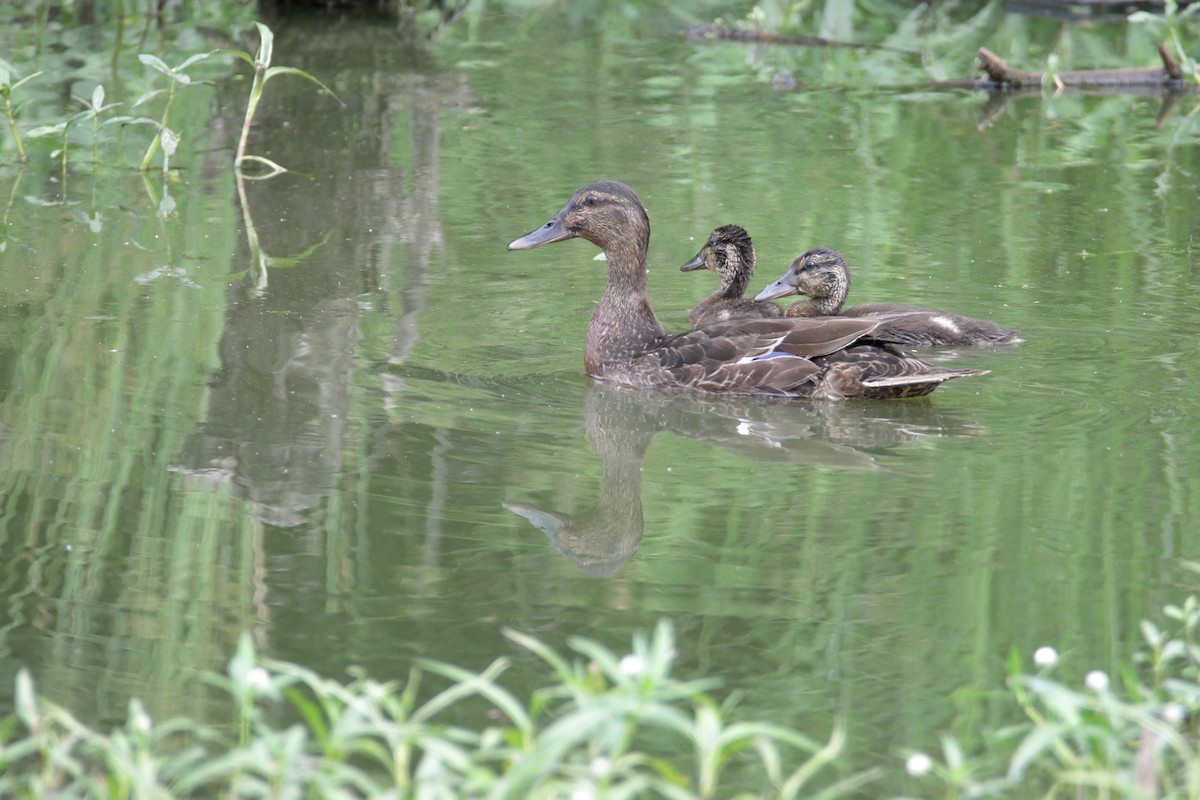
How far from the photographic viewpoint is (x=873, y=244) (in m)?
10.0

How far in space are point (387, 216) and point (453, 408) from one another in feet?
12.3

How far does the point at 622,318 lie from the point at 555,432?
1221 millimetres

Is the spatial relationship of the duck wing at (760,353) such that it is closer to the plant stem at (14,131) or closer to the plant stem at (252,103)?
the plant stem at (252,103)

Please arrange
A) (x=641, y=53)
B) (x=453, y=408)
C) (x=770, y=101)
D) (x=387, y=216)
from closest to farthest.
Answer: (x=453, y=408) < (x=387, y=216) < (x=770, y=101) < (x=641, y=53)

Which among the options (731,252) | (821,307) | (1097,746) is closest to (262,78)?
(731,252)

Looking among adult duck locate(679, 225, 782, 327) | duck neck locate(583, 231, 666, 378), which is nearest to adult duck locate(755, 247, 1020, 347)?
adult duck locate(679, 225, 782, 327)

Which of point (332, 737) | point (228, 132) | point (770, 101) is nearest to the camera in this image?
point (332, 737)

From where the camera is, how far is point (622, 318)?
793cm

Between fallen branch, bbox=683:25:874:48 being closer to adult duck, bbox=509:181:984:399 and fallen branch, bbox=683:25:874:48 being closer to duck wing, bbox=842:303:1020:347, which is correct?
duck wing, bbox=842:303:1020:347

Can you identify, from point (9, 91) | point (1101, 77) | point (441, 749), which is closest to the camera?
point (441, 749)

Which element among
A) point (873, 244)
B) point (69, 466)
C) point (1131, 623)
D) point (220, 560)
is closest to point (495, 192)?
point (873, 244)

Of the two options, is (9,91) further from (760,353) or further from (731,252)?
(760,353)

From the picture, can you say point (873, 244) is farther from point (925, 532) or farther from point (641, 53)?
point (641, 53)

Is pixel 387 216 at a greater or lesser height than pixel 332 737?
lesser
